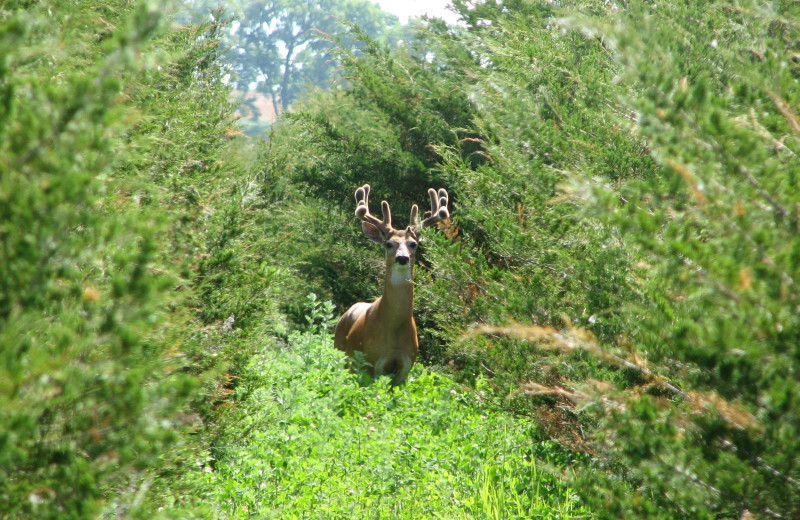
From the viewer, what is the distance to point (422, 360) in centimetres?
1262

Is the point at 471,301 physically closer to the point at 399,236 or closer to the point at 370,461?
the point at 370,461

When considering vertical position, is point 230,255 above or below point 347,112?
above

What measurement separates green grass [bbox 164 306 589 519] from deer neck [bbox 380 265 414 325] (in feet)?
6.55

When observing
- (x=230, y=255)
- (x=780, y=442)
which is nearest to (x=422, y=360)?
(x=230, y=255)

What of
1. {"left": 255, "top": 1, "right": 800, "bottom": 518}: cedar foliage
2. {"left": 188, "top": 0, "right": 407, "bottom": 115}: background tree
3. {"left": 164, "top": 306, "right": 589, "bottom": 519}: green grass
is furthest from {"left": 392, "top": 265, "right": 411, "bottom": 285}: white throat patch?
{"left": 188, "top": 0, "right": 407, "bottom": 115}: background tree

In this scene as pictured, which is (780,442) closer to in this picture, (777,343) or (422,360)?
(777,343)

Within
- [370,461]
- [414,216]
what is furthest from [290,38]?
[370,461]

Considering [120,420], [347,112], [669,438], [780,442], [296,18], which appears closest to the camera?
[120,420]

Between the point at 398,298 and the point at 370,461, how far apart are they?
406 cm

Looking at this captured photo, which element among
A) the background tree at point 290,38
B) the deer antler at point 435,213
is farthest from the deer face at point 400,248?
the background tree at point 290,38

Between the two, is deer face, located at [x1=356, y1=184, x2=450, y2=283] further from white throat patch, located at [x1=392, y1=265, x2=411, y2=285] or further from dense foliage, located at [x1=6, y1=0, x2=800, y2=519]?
dense foliage, located at [x1=6, y1=0, x2=800, y2=519]

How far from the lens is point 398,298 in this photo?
1031 centimetres

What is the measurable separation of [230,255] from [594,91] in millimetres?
3026

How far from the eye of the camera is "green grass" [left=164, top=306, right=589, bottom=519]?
18.4 ft
